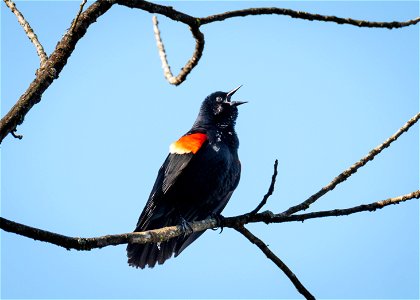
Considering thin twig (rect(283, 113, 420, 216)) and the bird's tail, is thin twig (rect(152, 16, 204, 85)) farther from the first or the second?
the bird's tail

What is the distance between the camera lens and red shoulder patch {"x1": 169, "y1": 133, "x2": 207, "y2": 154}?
5199 millimetres

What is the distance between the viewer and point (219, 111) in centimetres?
609

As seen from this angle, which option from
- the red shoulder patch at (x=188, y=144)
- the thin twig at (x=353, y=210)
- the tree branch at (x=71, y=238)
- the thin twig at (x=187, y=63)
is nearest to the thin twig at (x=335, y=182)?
the thin twig at (x=353, y=210)

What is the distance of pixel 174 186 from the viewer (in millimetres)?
5055

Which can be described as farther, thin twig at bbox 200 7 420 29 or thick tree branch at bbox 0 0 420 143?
thin twig at bbox 200 7 420 29

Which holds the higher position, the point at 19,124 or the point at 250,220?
the point at 250,220

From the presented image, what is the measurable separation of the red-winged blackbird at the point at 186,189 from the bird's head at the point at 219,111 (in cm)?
52

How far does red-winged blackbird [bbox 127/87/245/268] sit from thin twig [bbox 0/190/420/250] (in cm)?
91

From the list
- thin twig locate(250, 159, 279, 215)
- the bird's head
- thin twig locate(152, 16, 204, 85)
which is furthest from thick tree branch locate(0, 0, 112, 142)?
the bird's head

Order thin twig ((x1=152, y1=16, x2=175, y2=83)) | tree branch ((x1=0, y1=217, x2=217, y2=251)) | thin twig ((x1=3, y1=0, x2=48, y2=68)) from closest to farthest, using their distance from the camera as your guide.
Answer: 1. tree branch ((x1=0, y1=217, x2=217, y2=251))
2. thin twig ((x1=3, y1=0, x2=48, y2=68))
3. thin twig ((x1=152, y1=16, x2=175, y2=83))

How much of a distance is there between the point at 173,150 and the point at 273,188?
238 centimetres

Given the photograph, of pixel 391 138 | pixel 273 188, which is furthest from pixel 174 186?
pixel 391 138

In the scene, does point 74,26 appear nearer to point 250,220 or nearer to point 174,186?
point 250,220

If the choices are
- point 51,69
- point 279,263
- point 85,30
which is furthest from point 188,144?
point 51,69
